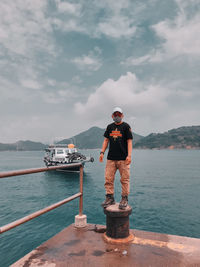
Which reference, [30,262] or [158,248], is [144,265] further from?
[30,262]

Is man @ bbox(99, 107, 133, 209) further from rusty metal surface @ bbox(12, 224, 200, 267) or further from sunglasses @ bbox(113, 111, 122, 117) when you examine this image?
rusty metal surface @ bbox(12, 224, 200, 267)

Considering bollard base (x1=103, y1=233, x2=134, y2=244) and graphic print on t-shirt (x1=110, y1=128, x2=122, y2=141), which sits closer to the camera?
bollard base (x1=103, y1=233, x2=134, y2=244)

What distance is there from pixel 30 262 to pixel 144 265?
1.77 meters

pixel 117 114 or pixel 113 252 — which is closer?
pixel 113 252

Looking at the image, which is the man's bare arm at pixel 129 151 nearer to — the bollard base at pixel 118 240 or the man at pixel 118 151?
the man at pixel 118 151

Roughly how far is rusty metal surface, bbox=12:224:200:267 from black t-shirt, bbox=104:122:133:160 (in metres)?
1.69

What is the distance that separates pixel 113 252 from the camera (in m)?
3.20

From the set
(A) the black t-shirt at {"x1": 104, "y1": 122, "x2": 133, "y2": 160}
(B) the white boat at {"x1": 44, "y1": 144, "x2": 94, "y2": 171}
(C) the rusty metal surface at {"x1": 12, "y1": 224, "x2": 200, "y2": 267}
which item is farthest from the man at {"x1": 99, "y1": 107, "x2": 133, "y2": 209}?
(B) the white boat at {"x1": 44, "y1": 144, "x2": 94, "y2": 171}

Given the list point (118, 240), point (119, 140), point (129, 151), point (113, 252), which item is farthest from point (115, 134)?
point (113, 252)

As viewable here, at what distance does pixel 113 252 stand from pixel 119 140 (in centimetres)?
214

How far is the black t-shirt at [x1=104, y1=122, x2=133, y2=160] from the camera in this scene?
4.15m

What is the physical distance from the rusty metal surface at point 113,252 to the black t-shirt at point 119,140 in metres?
1.69

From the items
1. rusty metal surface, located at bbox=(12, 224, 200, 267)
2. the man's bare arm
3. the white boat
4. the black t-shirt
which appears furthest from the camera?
the white boat

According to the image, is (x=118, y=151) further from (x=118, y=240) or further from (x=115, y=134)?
(x=118, y=240)
